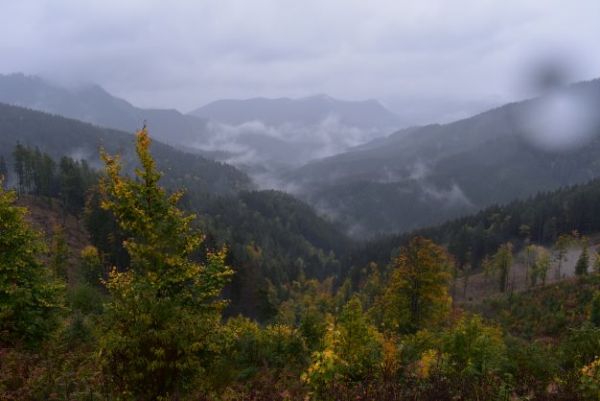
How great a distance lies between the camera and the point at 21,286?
16656 millimetres

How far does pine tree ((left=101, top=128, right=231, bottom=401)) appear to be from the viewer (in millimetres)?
9211

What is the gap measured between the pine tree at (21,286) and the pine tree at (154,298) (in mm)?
7186

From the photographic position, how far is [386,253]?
555 feet

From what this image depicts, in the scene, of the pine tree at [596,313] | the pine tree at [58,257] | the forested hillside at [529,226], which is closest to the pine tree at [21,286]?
the pine tree at [596,313]

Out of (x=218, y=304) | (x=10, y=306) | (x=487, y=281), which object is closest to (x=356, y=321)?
(x=218, y=304)

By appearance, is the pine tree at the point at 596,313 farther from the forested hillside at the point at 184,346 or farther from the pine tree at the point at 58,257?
the pine tree at the point at 58,257

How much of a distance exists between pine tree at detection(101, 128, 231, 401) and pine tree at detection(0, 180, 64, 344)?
7186mm

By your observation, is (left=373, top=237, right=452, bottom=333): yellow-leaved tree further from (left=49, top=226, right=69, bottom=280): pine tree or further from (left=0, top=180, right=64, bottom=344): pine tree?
(left=49, top=226, right=69, bottom=280): pine tree

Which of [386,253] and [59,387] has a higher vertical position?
[59,387]

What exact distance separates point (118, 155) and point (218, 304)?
472 centimetres

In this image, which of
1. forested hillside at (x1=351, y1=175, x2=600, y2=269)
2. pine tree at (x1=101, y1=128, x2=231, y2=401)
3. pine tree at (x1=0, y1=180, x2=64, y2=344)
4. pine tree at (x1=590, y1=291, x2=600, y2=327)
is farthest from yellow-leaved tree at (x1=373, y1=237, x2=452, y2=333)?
forested hillside at (x1=351, y1=175, x2=600, y2=269)

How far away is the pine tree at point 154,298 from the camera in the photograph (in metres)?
9.21

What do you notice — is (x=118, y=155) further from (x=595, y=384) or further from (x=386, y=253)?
(x=386, y=253)

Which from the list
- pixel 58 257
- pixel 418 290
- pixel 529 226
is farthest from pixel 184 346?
pixel 529 226
